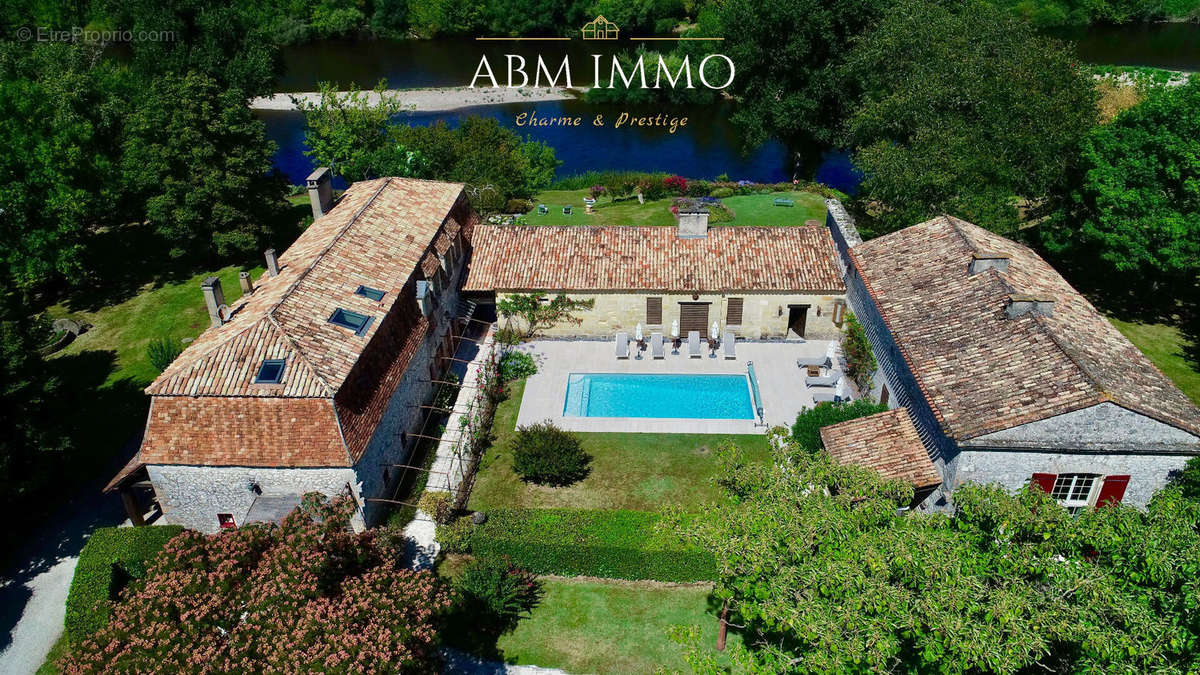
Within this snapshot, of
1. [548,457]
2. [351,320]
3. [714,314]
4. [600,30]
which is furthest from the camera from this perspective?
[600,30]

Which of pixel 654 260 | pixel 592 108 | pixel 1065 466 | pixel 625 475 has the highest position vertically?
Result: pixel 654 260

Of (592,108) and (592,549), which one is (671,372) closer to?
(592,549)

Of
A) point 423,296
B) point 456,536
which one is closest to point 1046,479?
point 456,536

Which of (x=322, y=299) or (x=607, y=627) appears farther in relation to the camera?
(x=322, y=299)

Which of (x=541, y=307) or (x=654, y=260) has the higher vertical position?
(x=654, y=260)

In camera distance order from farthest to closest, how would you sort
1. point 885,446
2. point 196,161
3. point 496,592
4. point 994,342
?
point 196,161 < point 885,446 < point 994,342 < point 496,592

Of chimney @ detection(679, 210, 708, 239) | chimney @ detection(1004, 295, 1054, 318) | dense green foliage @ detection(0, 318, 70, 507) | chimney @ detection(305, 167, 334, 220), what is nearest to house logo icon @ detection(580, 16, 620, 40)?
chimney @ detection(305, 167, 334, 220)
